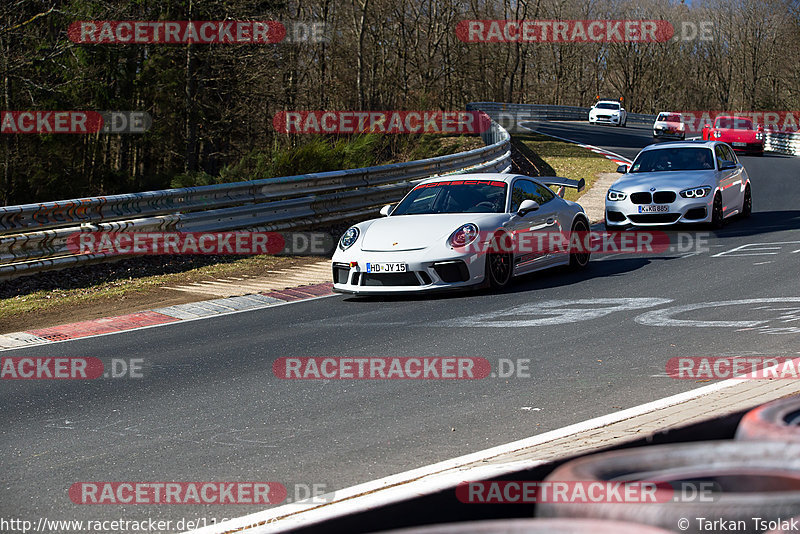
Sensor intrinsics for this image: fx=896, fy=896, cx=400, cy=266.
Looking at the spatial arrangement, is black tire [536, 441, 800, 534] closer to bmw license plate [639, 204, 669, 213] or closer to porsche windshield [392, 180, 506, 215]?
porsche windshield [392, 180, 506, 215]

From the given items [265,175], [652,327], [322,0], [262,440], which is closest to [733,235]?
[652,327]

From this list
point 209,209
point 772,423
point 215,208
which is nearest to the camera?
point 772,423

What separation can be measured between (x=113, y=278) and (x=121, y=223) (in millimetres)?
815

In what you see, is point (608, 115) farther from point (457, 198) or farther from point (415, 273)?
point (415, 273)

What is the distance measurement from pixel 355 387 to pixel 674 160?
11.4 metres

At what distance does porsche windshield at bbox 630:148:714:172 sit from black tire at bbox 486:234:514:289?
260 inches

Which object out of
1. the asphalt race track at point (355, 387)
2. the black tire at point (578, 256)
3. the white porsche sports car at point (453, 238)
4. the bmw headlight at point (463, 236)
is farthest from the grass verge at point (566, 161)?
the asphalt race track at point (355, 387)

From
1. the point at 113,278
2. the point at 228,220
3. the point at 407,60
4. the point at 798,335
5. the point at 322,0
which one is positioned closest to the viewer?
the point at 798,335

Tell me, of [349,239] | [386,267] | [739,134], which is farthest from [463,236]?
[739,134]

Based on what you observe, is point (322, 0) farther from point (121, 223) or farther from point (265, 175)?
point (121, 223)

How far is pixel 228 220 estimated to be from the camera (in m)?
14.0

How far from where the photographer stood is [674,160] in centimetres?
1616

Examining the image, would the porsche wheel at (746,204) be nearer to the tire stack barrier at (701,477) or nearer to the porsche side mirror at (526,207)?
the porsche side mirror at (526,207)

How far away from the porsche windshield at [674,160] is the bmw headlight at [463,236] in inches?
280
